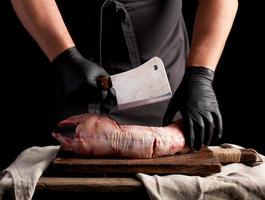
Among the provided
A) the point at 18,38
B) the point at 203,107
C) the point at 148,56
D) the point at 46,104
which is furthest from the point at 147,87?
the point at 18,38

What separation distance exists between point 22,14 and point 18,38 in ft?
1.69

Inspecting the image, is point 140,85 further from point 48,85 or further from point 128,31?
point 48,85

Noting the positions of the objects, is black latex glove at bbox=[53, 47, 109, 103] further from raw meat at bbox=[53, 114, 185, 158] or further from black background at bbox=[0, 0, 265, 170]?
black background at bbox=[0, 0, 265, 170]

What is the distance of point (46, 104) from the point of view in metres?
2.38

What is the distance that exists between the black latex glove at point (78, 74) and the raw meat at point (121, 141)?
9cm

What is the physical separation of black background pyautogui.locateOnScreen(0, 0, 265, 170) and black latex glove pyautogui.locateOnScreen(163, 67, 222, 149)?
58 centimetres

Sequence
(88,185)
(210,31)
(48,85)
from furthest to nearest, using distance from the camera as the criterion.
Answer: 1. (48,85)
2. (210,31)
3. (88,185)

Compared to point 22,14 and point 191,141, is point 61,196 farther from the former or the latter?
point 22,14

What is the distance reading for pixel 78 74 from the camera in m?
1.86

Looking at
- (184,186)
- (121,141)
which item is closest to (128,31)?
(121,141)

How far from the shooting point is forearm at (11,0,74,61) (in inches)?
76.7

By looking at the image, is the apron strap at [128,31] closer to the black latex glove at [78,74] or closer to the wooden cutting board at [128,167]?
the black latex glove at [78,74]

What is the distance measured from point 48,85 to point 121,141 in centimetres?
68

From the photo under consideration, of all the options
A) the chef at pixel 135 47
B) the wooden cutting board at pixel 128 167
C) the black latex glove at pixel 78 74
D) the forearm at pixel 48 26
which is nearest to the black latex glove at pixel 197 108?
the chef at pixel 135 47
